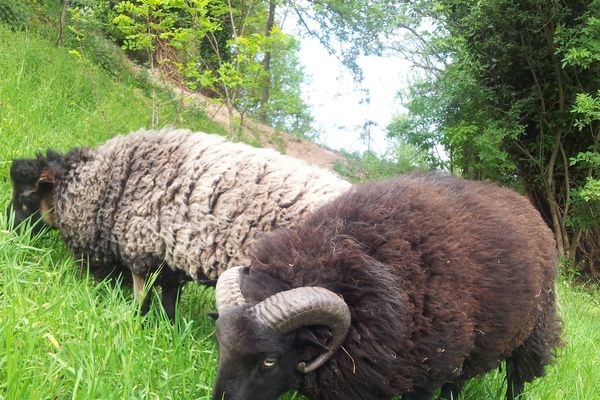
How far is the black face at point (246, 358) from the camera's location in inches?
117

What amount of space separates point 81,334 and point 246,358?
98 centimetres

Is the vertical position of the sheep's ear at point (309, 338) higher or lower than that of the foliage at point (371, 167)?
higher

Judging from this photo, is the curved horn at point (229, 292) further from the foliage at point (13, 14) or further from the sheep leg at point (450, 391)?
the foliage at point (13, 14)

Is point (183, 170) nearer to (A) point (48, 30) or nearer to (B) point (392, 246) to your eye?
(B) point (392, 246)

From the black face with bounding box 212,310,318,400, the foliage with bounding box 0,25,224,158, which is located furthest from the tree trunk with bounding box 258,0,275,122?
the black face with bounding box 212,310,318,400

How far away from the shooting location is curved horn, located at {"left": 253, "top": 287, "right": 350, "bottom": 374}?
297 cm

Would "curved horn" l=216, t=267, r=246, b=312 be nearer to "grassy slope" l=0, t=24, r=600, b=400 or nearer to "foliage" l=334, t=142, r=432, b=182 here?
"grassy slope" l=0, t=24, r=600, b=400

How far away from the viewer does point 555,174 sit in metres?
12.8

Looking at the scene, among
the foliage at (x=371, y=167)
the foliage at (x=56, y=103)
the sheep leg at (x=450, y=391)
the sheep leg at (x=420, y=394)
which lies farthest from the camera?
the foliage at (x=371, y=167)

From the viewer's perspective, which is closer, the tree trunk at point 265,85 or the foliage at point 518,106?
the tree trunk at point 265,85

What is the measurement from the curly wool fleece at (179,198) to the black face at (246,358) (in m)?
1.24

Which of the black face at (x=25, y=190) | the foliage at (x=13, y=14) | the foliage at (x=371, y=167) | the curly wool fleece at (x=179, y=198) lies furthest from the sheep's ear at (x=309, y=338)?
the foliage at (x=371, y=167)

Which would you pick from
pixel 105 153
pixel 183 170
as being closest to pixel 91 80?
pixel 105 153

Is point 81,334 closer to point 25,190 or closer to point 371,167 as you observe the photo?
point 25,190
